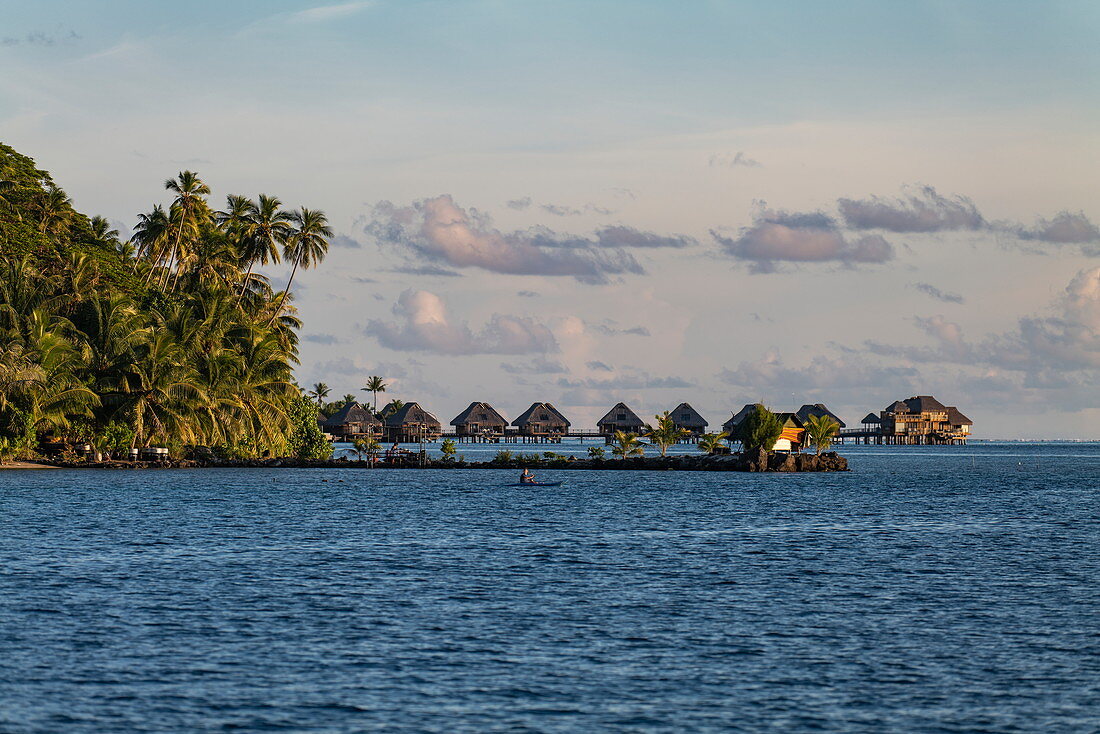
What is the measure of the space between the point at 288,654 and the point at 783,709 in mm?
9930

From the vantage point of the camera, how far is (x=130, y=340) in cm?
8662

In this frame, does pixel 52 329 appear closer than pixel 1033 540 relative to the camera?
No

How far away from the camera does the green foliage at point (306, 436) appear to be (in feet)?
361

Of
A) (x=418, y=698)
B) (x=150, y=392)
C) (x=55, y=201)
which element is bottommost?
(x=418, y=698)

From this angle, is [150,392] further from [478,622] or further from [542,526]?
[478,622]

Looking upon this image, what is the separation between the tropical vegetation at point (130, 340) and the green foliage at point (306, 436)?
465 millimetres

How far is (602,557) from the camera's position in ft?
134

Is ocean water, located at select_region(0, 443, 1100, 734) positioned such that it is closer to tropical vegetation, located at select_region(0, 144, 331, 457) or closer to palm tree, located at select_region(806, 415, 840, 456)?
tropical vegetation, located at select_region(0, 144, 331, 457)

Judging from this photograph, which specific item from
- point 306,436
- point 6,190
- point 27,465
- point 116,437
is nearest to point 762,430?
point 306,436

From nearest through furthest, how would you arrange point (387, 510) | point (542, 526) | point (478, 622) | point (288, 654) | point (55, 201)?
point (288, 654)
point (478, 622)
point (542, 526)
point (387, 510)
point (55, 201)

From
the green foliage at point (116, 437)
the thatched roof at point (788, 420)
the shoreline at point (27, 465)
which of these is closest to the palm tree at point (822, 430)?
the thatched roof at point (788, 420)

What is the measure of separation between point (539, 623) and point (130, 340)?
67769 mm

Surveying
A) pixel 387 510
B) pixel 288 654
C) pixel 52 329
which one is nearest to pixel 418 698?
pixel 288 654

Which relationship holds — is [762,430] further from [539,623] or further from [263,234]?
[539,623]
